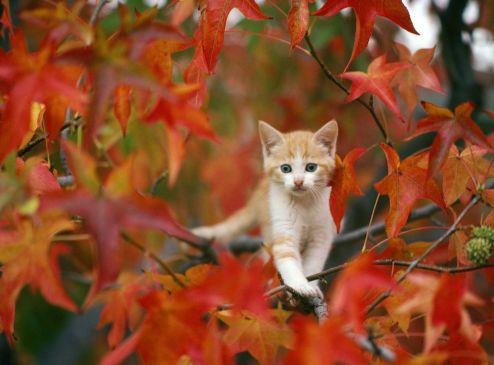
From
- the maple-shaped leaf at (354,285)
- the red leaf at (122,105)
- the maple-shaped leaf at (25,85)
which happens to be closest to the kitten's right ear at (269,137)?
the red leaf at (122,105)

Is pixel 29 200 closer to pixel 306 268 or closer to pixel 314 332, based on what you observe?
pixel 314 332

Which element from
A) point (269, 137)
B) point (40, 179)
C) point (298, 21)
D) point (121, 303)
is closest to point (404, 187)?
point (298, 21)

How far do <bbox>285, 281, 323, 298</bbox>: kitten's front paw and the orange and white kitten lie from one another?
34cm

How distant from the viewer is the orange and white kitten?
9.00ft

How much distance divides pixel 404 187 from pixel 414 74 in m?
0.60

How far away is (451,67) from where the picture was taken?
367 cm

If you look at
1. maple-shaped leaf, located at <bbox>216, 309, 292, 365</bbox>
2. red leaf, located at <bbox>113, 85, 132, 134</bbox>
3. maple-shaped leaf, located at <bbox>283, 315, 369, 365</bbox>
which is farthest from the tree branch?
maple-shaped leaf, located at <bbox>283, 315, 369, 365</bbox>

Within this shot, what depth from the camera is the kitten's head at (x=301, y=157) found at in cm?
273

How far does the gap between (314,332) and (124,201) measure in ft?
1.72

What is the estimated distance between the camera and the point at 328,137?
9.01ft

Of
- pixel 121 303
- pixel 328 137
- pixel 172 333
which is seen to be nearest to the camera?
pixel 172 333

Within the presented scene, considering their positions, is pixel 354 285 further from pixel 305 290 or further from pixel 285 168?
pixel 285 168

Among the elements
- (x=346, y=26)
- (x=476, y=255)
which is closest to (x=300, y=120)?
(x=346, y=26)

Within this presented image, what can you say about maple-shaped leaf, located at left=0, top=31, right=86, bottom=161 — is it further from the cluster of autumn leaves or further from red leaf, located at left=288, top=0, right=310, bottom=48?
red leaf, located at left=288, top=0, right=310, bottom=48
